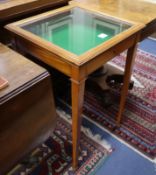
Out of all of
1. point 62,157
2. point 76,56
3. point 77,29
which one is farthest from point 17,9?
point 62,157

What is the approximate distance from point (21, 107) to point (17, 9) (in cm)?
64

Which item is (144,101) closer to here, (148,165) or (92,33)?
(148,165)

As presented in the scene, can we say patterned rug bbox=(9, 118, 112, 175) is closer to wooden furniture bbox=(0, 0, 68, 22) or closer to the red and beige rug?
the red and beige rug

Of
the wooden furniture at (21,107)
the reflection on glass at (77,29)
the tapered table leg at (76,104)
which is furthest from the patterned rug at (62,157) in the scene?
the reflection on glass at (77,29)

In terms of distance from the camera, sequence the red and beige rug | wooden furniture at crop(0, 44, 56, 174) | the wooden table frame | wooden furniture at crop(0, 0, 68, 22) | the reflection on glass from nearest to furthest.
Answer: wooden furniture at crop(0, 44, 56, 174)
the wooden table frame
the reflection on glass
wooden furniture at crop(0, 0, 68, 22)
the red and beige rug

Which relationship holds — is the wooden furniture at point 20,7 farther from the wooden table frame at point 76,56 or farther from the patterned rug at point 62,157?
the patterned rug at point 62,157

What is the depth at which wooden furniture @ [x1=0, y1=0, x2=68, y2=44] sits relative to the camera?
1137mm

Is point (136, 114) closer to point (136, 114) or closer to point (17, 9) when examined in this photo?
point (136, 114)

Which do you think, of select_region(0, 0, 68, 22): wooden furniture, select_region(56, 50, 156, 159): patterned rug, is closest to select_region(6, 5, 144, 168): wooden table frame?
select_region(0, 0, 68, 22): wooden furniture

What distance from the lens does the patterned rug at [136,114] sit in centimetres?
140

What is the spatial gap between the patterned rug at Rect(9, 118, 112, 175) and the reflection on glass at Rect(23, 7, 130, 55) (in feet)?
2.25

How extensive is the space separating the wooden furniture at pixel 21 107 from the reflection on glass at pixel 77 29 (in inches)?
7.5

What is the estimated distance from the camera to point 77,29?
3.65 ft

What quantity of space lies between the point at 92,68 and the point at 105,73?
83 centimetres
